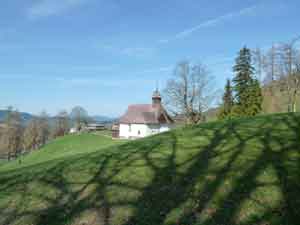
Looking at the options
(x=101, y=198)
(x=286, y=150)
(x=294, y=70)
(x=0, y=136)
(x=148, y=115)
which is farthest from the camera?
(x=0, y=136)

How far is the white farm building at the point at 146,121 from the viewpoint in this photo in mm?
36625

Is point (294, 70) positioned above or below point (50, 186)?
above

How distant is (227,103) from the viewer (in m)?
34.3

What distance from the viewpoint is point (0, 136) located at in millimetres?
49312

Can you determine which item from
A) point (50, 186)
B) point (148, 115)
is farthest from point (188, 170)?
point (148, 115)

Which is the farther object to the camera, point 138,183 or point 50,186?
point 50,186

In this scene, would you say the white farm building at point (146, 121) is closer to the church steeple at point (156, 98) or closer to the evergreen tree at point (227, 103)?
the church steeple at point (156, 98)

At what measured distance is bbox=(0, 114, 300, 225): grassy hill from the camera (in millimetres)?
3736

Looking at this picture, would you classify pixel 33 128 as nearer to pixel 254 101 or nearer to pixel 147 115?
pixel 147 115

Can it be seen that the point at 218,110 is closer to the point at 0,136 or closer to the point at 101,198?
the point at 101,198

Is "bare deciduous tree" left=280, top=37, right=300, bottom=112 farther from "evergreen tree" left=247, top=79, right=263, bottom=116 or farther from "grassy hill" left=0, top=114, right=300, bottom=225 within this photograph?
"grassy hill" left=0, top=114, right=300, bottom=225

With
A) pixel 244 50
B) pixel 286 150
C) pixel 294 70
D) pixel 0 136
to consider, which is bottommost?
pixel 0 136

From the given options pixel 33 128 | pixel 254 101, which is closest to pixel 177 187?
pixel 254 101

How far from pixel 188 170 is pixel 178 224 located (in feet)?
5.93
